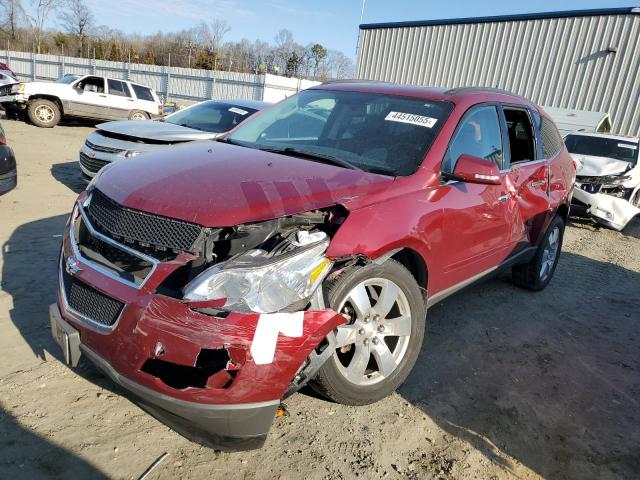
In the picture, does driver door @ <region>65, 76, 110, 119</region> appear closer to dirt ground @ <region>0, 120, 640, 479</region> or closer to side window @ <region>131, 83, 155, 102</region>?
side window @ <region>131, 83, 155, 102</region>

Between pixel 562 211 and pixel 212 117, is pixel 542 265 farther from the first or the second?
pixel 212 117

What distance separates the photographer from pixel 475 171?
2.96 metres

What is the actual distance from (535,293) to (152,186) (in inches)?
164

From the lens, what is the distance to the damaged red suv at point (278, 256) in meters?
2.05

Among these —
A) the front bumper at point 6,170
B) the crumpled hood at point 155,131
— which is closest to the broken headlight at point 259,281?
the front bumper at point 6,170

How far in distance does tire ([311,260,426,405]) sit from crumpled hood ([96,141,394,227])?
0.43 meters

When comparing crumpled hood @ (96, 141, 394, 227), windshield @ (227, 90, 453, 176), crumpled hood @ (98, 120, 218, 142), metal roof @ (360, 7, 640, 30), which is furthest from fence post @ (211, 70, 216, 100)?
crumpled hood @ (96, 141, 394, 227)

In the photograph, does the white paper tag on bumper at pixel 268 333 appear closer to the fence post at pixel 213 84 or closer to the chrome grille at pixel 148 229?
the chrome grille at pixel 148 229

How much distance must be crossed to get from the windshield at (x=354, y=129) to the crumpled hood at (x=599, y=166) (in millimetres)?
6972

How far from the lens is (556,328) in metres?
4.28

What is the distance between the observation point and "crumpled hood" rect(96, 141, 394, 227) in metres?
2.26

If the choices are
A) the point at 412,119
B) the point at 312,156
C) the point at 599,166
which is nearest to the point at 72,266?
the point at 312,156

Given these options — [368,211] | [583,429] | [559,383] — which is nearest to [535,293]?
[559,383]

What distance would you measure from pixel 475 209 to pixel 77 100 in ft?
46.7
